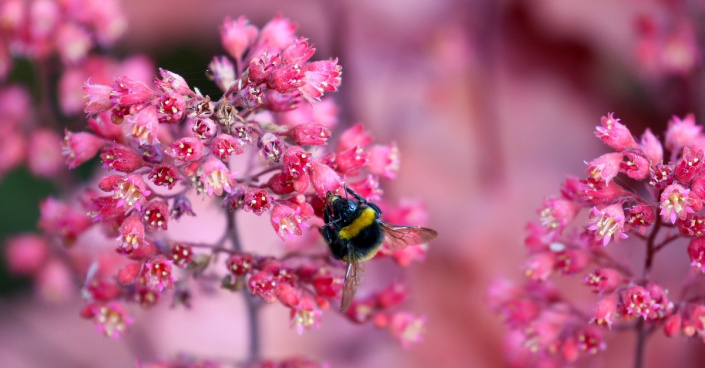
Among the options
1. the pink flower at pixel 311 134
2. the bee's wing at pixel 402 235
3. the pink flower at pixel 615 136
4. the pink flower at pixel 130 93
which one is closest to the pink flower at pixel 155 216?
the pink flower at pixel 130 93

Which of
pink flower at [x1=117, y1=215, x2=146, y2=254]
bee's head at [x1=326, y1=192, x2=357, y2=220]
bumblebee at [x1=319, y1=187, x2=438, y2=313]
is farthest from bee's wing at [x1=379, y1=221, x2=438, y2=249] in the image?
pink flower at [x1=117, y1=215, x2=146, y2=254]

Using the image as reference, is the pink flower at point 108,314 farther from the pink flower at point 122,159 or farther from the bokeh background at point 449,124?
the bokeh background at point 449,124

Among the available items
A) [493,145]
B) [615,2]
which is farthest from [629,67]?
[493,145]

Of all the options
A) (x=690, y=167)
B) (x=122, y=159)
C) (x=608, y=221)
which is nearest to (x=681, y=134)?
(x=690, y=167)

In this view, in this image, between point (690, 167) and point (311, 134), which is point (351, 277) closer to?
point (311, 134)

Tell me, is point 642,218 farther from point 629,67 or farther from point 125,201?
point 629,67

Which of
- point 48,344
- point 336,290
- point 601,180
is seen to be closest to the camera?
point 601,180
